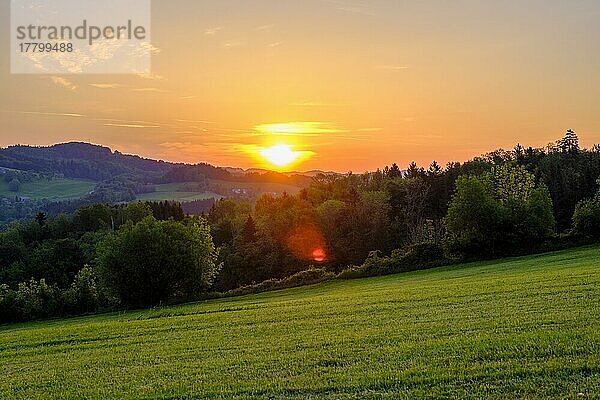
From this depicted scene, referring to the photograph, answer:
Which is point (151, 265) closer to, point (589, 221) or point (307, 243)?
point (589, 221)

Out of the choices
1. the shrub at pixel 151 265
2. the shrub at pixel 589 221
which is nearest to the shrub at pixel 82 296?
the shrub at pixel 151 265

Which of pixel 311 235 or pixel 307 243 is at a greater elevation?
pixel 311 235

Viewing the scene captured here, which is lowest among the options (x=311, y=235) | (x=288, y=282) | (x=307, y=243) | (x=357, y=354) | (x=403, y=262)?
(x=288, y=282)

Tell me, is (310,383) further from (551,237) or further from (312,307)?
(551,237)

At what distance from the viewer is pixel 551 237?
62.7 metres

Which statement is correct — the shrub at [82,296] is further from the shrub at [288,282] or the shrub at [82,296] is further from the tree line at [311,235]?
the shrub at [288,282]

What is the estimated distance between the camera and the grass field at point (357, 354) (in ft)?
36.3

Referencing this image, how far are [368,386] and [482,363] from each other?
2634 millimetres

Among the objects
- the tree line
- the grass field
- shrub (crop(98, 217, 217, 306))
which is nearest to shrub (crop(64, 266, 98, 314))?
the tree line

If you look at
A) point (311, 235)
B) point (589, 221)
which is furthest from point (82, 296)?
point (589, 221)

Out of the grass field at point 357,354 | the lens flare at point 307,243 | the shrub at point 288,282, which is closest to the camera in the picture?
the grass field at point 357,354

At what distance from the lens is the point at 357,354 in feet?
47.6

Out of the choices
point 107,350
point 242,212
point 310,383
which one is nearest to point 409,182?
point 242,212

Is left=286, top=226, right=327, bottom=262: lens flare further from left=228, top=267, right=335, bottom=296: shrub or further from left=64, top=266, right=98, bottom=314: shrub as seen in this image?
left=64, top=266, right=98, bottom=314: shrub
